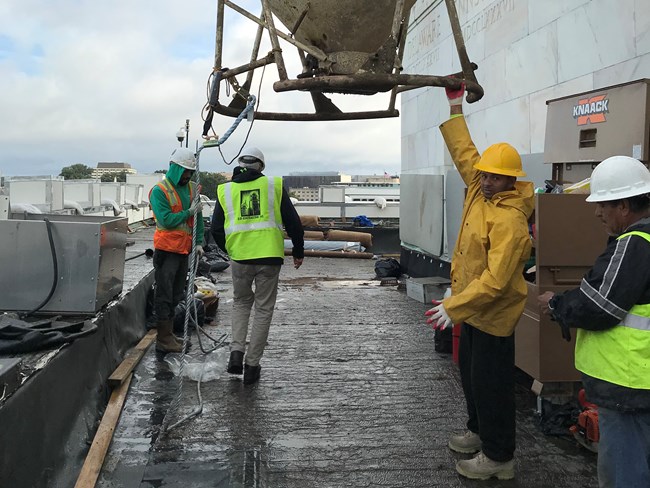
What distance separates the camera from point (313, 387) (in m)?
4.97

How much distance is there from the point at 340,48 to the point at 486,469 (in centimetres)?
265

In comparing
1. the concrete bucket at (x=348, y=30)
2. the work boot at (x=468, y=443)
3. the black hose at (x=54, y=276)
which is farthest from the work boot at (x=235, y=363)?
the concrete bucket at (x=348, y=30)

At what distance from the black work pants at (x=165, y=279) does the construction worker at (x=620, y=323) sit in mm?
4158

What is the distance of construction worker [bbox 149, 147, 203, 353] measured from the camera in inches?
228

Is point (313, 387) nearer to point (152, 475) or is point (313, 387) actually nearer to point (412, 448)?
point (412, 448)

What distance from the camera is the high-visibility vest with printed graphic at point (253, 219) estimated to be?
16.8ft

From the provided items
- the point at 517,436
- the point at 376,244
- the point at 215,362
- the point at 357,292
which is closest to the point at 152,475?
the point at 215,362

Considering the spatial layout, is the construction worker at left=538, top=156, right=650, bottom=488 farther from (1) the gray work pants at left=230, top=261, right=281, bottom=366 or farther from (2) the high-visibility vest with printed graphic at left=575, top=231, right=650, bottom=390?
(1) the gray work pants at left=230, top=261, right=281, bottom=366

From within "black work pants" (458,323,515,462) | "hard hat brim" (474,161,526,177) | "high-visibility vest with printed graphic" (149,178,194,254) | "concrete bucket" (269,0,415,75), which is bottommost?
"black work pants" (458,323,515,462)

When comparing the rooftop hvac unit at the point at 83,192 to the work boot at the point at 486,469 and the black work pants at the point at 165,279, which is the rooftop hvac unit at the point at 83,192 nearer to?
the black work pants at the point at 165,279

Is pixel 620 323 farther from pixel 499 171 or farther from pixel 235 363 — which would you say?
pixel 235 363

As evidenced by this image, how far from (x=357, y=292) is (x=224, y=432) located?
17.8ft

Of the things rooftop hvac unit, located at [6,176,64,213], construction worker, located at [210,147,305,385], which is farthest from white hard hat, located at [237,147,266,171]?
rooftop hvac unit, located at [6,176,64,213]

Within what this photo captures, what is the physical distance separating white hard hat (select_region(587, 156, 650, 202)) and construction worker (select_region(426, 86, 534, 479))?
708mm
